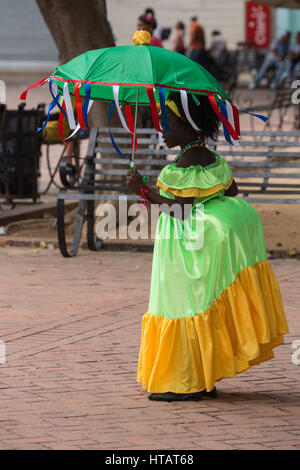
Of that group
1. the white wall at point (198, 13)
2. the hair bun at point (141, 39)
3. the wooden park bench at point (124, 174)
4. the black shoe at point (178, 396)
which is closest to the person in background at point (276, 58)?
the white wall at point (198, 13)

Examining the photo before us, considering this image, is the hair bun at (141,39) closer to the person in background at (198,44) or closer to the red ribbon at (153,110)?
the red ribbon at (153,110)

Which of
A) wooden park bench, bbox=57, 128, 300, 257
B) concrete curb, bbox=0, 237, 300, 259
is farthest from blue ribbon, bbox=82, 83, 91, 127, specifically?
concrete curb, bbox=0, 237, 300, 259

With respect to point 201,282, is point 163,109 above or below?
above

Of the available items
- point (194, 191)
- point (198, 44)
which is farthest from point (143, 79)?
point (198, 44)

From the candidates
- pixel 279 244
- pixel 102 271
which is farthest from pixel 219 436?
pixel 279 244

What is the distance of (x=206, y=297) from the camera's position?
4625 millimetres

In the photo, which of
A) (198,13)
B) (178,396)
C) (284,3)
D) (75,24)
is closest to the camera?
(178,396)

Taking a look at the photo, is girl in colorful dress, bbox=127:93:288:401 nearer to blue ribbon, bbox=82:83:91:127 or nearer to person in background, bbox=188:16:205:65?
blue ribbon, bbox=82:83:91:127

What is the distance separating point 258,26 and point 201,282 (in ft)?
113

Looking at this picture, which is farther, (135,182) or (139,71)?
(139,71)

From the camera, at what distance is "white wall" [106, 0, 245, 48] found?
38188mm

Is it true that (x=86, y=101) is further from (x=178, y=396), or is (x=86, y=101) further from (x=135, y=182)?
(x=178, y=396)

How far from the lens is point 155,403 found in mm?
4719
